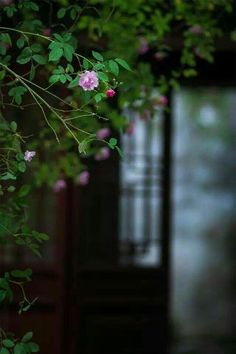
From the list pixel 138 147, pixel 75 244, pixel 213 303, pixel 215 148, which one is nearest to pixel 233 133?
pixel 215 148

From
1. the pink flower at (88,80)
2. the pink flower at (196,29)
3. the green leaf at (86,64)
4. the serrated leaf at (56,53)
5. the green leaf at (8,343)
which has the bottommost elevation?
the green leaf at (8,343)

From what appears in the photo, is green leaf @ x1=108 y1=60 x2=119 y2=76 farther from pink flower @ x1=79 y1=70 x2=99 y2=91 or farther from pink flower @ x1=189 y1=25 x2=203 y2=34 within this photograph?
pink flower @ x1=189 y1=25 x2=203 y2=34

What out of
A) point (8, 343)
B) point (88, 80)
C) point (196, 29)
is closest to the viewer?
point (88, 80)

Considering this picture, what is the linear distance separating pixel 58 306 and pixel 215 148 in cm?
440

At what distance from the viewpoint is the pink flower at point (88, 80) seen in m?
2.58

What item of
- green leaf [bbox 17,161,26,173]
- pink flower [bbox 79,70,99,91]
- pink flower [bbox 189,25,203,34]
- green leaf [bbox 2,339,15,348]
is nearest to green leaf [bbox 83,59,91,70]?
pink flower [bbox 79,70,99,91]

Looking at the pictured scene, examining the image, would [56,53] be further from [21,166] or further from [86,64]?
[21,166]

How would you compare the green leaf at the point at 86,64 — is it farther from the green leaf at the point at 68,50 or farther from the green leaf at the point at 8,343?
the green leaf at the point at 8,343

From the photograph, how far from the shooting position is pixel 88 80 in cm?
258

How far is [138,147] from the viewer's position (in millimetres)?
6301

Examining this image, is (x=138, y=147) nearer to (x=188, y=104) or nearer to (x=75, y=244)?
Result: (x=75, y=244)

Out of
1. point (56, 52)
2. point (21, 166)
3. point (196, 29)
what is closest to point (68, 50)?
point (56, 52)

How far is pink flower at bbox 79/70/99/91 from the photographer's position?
2578 mm

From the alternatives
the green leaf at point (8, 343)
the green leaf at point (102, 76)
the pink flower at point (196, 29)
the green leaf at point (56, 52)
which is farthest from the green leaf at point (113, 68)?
the pink flower at point (196, 29)
